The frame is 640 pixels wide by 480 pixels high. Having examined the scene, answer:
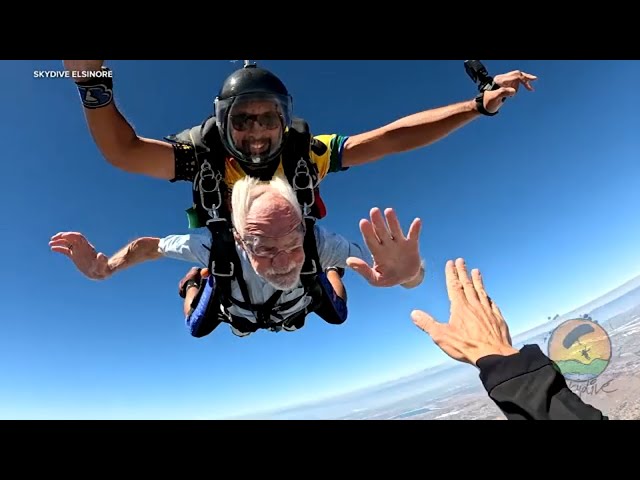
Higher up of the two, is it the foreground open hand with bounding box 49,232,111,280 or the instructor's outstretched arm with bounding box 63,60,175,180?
the instructor's outstretched arm with bounding box 63,60,175,180

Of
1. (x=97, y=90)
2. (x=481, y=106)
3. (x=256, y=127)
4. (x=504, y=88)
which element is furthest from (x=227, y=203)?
(x=504, y=88)

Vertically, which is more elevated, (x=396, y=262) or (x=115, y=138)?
(x=115, y=138)

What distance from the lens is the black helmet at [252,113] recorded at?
7.15ft

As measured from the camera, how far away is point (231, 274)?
7.57 feet

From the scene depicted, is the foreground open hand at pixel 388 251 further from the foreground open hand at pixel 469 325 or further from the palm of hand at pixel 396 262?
the foreground open hand at pixel 469 325

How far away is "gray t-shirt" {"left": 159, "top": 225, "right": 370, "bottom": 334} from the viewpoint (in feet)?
7.84

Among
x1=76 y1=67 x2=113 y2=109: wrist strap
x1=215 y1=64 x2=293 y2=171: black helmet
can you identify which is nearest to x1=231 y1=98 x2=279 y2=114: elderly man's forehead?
x1=215 y1=64 x2=293 y2=171: black helmet

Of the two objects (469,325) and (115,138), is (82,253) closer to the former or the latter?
(115,138)

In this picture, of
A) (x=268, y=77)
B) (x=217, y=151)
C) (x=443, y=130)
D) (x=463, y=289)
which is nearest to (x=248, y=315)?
(x=217, y=151)

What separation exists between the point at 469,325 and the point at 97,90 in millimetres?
1881

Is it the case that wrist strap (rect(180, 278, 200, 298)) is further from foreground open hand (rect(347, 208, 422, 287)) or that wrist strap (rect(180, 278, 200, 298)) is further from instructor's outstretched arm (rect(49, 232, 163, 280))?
foreground open hand (rect(347, 208, 422, 287))

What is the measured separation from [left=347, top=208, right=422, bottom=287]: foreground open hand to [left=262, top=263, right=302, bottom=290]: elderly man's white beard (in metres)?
0.56

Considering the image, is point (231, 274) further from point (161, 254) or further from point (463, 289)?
point (463, 289)

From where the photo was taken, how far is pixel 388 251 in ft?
5.66
